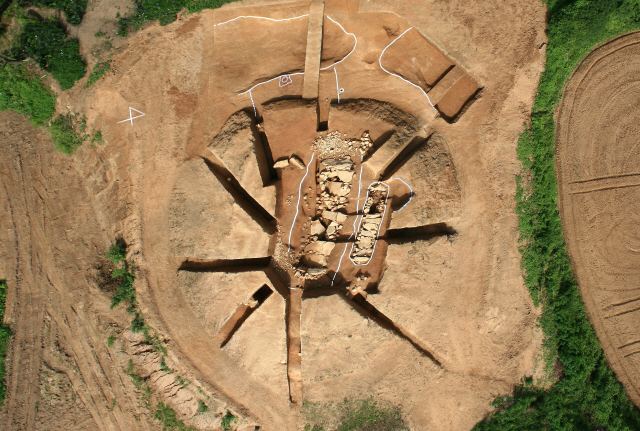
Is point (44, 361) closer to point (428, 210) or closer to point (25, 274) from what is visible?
point (25, 274)

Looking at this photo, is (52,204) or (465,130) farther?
(52,204)

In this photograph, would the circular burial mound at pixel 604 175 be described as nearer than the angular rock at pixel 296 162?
No

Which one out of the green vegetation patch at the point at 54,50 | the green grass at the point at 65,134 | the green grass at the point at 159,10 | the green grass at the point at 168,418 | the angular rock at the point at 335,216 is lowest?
the green grass at the point at 168,418

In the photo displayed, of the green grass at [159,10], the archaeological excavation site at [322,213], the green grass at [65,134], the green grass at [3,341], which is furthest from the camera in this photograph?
the green grass at [3,341]

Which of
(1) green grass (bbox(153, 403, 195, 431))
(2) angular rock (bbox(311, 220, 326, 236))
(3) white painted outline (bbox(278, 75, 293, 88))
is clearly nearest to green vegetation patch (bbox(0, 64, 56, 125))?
(3) white painted outline (bbox(278, 75, 293, 88))

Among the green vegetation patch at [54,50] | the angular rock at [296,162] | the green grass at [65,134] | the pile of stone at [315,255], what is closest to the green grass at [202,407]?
the pile of stone at [315,255]

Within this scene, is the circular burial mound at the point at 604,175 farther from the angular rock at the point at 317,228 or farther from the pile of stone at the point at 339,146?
the angular rock at the point at 317,228

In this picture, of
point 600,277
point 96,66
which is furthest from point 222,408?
point 600,277
